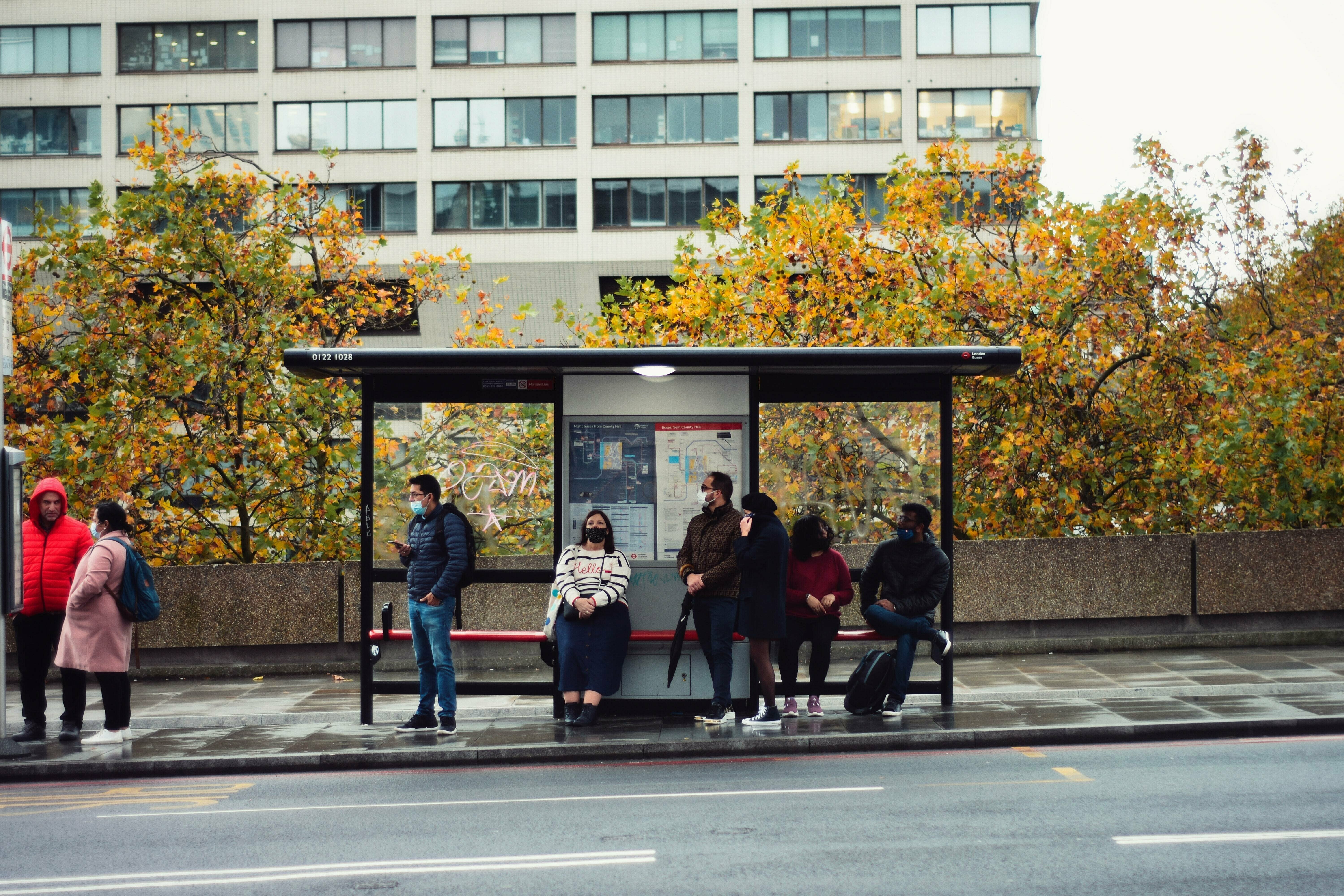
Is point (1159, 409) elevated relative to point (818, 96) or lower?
lower

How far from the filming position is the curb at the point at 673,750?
8.23 meters

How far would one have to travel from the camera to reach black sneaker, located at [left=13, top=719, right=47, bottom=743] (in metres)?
9.02

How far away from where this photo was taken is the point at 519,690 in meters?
9.47

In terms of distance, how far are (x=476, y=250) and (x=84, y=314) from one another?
26.5 m

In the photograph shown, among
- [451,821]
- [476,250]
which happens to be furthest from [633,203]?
[451,821]

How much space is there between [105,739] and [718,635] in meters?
4.60

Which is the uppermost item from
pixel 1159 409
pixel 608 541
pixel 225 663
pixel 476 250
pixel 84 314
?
pixel 476 250

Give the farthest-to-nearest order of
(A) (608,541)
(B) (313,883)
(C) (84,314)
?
(C) (84,314), (A) (608,541), (B) (313,883)

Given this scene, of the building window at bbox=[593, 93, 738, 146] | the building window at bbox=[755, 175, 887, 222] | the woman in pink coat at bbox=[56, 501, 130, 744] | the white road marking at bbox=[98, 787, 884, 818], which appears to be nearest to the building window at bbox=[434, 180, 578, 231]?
the building window at bbox=[593, 93, 738, 146]

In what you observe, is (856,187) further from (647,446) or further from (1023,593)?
(647,446)

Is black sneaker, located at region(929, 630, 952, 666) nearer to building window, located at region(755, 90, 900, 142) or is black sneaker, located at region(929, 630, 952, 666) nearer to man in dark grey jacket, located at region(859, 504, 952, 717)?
man in dark grey jacket, located at region(859, 504, 952, 717)

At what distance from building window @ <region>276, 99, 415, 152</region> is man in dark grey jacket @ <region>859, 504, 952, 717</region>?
3375cm

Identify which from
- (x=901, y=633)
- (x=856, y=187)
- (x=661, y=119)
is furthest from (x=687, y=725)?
(x=661, y=119)

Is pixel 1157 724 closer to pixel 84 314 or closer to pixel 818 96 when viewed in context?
pixel 84 314
